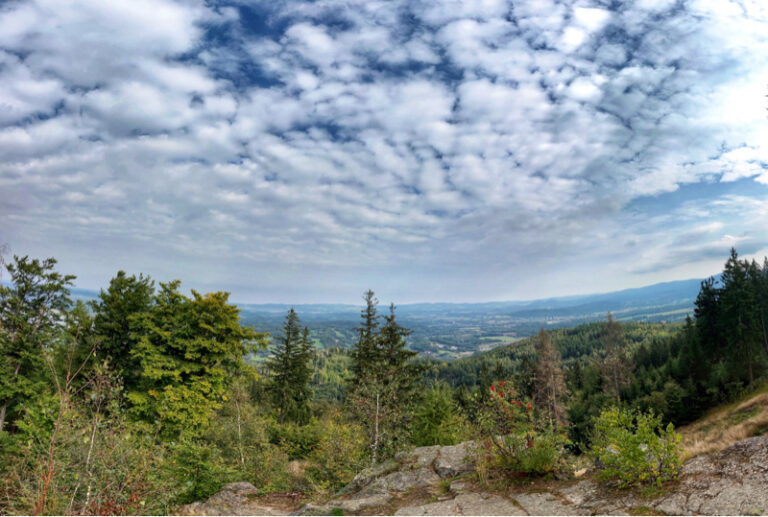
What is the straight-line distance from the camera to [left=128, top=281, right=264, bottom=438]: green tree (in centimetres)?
1830

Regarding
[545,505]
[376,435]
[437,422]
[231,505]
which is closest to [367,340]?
[437,422]

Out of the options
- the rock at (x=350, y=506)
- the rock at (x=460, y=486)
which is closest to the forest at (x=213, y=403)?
the rock at (x=460, y=486)

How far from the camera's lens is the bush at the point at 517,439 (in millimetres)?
8180

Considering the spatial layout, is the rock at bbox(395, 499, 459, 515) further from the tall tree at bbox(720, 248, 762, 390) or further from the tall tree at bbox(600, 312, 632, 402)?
the tall tree at bbox(720, 248, 762, 390)

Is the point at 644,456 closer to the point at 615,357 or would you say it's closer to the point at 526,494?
the point at 526,494

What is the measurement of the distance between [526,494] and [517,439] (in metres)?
1.26

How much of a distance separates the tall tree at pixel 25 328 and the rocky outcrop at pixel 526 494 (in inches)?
593

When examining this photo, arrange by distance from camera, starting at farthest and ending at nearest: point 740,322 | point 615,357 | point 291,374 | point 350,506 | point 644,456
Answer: point 615,357 → point 740,322 → point 291,374 → point 350,506 → point 644,456

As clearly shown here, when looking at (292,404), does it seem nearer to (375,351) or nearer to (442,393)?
(375,351)

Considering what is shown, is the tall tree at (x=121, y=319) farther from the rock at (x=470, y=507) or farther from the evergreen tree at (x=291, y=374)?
the rock at (x=470, y=507)

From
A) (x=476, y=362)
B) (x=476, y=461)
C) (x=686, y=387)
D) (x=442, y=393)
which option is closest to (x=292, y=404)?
(x=442, y=393)

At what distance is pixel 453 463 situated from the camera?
11039mm

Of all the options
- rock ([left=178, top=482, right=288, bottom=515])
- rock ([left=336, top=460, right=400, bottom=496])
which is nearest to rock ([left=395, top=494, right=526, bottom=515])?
rock ([left=336, top=460, right=400, bottom=496])

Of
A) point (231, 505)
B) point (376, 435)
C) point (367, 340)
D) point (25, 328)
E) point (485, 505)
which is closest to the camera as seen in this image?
point (485, 505)
